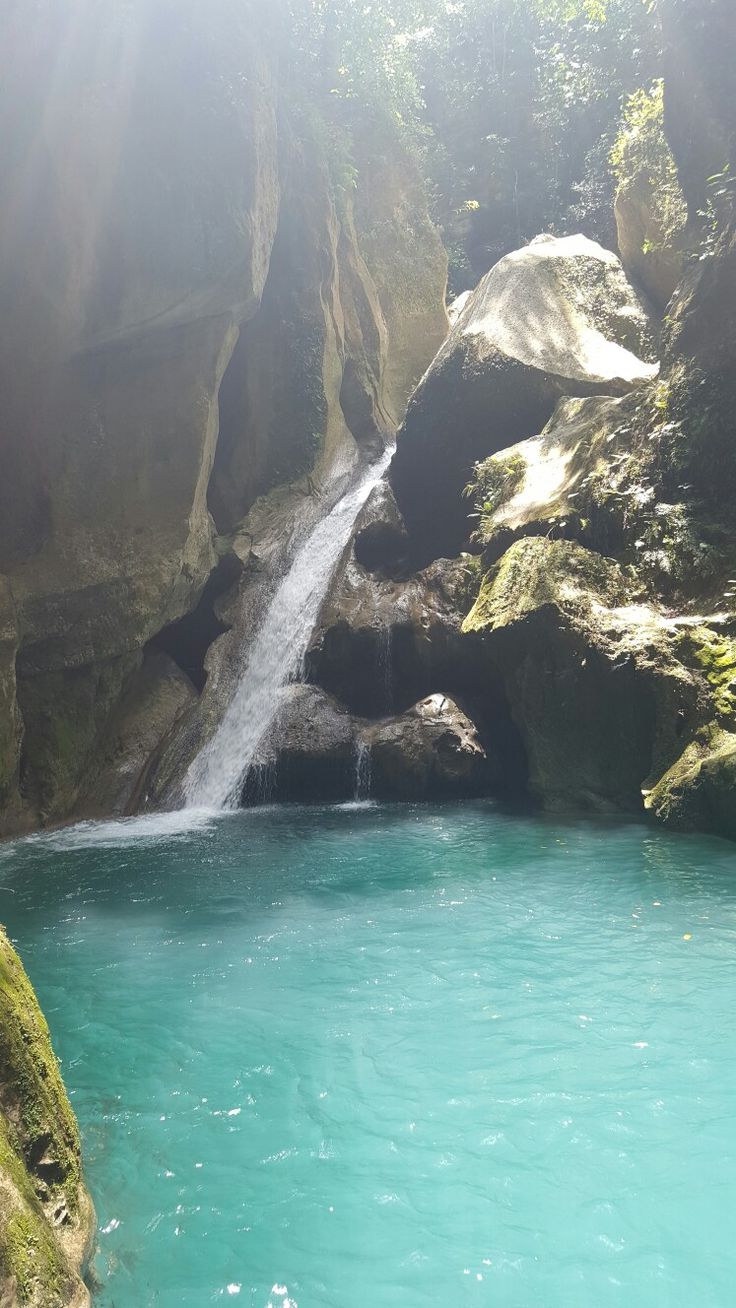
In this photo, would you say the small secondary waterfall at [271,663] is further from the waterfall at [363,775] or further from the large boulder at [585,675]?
the large boulder at [585,675]

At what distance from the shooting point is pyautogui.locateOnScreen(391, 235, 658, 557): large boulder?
14.7 m

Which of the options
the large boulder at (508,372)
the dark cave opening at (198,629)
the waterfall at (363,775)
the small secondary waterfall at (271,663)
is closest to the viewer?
the waterfall at (363,775)

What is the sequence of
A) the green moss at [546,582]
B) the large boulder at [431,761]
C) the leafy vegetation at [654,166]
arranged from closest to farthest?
the green moss at [546,582] < the large boulder at [431,761] < the leafy vegetation at [654,166]

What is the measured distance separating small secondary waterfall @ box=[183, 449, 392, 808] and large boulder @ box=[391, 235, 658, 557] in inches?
61.5

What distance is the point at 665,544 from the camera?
10.5 meters

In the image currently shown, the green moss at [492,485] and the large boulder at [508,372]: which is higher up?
the large boulder at [508,372]

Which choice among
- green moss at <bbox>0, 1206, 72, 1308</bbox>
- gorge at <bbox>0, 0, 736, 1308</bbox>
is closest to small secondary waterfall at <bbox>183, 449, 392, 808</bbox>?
gorge at <bbox>0, 0, 736, 1308</bbox>

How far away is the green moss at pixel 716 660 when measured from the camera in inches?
344

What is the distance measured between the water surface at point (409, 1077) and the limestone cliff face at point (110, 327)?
16.3 ft

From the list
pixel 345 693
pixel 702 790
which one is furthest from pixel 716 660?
pixel 345 693

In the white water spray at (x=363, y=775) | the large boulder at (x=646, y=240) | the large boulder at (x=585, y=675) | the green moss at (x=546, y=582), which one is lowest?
the white water spray at (x=363, y=775)

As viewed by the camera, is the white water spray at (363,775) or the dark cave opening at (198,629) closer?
the white water spray at (363,775)

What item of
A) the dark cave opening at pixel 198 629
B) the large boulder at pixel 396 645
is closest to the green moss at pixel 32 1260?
the large boulder at pixel 396 645

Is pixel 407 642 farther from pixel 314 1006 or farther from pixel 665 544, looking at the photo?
pixel 314 1006
